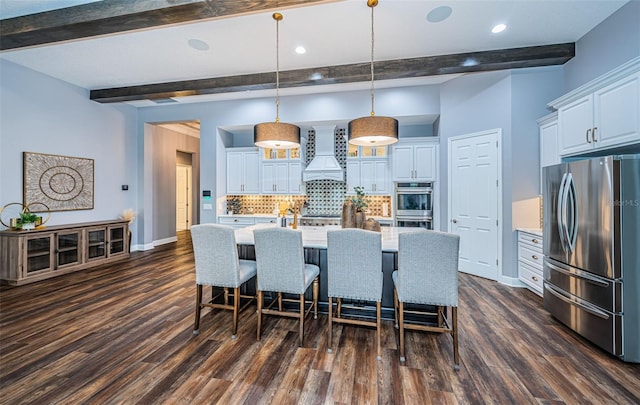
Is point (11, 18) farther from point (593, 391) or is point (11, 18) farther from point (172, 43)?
point (593, 391)

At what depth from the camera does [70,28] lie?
2998 millimetres

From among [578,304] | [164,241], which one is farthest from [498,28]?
[164,241]

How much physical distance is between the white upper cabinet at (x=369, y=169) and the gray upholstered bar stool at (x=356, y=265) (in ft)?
10.8

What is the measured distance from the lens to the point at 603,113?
246 centimetres

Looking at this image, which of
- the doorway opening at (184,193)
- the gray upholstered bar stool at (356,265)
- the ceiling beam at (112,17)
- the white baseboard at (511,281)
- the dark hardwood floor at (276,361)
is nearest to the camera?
the dark hardwood floor at (276,361)

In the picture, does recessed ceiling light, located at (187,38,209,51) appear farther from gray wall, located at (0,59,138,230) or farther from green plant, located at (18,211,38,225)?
green plant, located at (18,211,38,225)

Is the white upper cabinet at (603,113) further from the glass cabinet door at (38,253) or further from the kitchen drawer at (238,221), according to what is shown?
the glass cabinet door at (38,253)

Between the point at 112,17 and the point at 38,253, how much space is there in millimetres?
3706

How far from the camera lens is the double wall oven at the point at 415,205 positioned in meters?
5.00

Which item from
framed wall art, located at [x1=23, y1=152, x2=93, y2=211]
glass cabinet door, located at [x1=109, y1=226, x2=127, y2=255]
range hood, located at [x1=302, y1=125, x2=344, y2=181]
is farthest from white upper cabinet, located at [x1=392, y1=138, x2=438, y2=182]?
framed wall art, located at [x1=23, y1=152, x2=93, y2=211]

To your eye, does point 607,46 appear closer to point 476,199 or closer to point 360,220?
point 476,199

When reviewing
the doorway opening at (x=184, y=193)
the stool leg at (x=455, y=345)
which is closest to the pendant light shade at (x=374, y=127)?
the stool leg at (x=455, y=345)

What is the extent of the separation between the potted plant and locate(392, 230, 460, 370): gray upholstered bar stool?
5389 millimetres

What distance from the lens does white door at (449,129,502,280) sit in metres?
4.05
